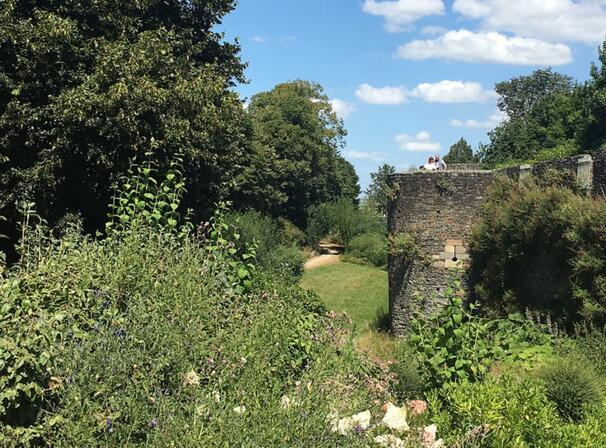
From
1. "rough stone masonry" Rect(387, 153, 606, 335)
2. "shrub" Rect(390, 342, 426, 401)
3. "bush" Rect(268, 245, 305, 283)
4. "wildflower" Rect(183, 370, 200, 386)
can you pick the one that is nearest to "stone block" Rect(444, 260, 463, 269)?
"rough stone masonry" Rect(387, 153, 606, 335)

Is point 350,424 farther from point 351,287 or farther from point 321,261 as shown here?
point 321,261

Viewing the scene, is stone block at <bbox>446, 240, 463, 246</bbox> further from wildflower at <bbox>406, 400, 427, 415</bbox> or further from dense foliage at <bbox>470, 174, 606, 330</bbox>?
wildflower at <bbox>406, 400, 427, 415</bbox>

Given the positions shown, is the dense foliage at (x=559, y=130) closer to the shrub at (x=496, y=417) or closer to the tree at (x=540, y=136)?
the tree at (x=540, y=136)

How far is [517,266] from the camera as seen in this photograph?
10.1m

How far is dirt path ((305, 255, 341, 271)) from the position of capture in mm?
32794

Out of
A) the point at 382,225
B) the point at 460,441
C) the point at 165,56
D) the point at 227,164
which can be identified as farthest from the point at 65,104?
the point at 382,225

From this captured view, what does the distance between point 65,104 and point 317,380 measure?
29.1ft

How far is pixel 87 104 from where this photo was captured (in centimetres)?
1025

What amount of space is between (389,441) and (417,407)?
2.50ft

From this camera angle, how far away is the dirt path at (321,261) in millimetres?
32794

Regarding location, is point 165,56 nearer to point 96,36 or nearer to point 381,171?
point 96,36

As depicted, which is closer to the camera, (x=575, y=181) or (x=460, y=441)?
(x=460, y=441)

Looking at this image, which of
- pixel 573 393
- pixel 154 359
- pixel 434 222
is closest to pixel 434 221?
pixel 434 222

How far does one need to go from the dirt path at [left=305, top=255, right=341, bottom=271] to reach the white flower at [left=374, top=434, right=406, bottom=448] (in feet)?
92.7
